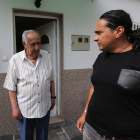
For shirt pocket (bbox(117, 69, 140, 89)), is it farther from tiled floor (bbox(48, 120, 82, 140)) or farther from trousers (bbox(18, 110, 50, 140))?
tiled floor (bbox(48, 120, 82, 140))

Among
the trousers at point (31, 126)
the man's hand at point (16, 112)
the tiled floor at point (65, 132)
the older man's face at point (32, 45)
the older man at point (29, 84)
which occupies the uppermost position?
the older man's face at point (32, 45)

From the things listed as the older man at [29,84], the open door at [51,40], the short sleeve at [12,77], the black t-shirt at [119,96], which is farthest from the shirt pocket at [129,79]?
the open door at [51,40]

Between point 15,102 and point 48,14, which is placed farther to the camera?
point 48,14

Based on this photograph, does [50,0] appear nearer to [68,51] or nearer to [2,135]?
[68,51]

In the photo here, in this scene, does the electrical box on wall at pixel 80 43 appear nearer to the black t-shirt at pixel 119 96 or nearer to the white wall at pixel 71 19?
the white wall at pixel 71 19

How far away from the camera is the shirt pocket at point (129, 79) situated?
1160mm

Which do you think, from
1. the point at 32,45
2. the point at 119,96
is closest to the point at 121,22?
the point at 119,96

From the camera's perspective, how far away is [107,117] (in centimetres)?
131

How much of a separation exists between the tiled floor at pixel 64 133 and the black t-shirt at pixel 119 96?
77.6 inches

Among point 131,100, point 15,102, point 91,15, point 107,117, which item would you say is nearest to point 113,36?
point 131,100

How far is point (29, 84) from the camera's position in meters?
2.01

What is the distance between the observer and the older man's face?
2004mm

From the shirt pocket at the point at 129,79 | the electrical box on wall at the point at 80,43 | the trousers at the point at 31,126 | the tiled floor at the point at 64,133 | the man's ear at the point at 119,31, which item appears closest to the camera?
the shirt pocket at the point at 129,79

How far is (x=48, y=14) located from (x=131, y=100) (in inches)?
109
